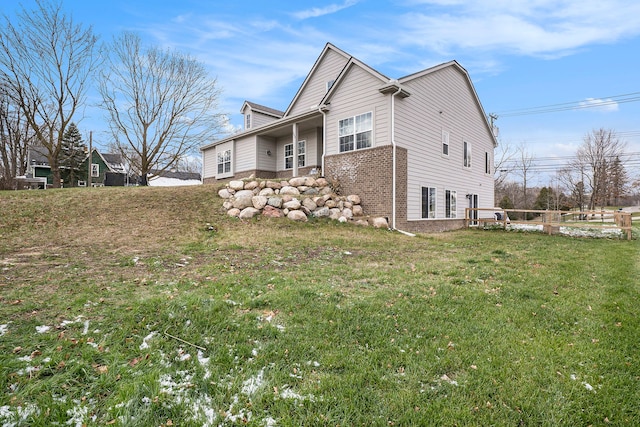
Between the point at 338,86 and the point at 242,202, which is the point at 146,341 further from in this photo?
the point at 338,86

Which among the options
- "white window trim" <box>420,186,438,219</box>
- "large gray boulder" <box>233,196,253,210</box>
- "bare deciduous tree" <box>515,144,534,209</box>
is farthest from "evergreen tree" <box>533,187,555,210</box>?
"large gray boulder" <box>233,196,253,210</box>

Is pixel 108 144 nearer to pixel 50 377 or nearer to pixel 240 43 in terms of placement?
pixel 240 43

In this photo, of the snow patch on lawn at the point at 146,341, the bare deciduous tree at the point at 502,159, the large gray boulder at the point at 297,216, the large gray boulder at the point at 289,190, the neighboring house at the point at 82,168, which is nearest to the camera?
A: the snow patch on lawn at the point at 146,341

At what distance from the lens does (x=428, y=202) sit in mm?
13094

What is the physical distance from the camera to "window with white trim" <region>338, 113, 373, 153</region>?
39.2 feet

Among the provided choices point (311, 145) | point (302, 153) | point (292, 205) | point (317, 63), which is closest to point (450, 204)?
point (311, 145)

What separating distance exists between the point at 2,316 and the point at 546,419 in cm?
460

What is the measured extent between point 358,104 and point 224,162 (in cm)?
1034

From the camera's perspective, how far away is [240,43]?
41.8ft

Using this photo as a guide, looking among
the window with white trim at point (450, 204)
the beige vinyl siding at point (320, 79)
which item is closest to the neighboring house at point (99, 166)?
the beige vinyl siding at point (320, 79)

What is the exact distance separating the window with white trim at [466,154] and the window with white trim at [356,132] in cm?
663

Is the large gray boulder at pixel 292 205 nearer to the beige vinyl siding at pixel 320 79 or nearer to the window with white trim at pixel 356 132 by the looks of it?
the window with white trim at pixel 356 132

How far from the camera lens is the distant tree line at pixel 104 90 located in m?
18.2

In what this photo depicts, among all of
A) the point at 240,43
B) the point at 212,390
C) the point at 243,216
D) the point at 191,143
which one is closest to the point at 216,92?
the point at 191,143
